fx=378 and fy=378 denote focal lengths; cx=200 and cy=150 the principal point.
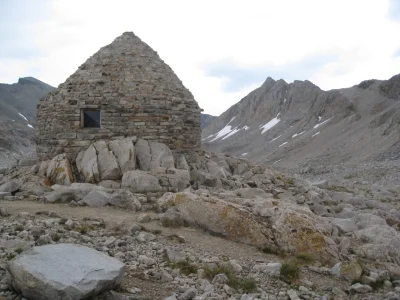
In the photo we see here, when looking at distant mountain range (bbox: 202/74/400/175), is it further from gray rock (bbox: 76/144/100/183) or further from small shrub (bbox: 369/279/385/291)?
small shrub (bbox: 369/279/385/291)

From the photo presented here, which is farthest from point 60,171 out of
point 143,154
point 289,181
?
point 289,181

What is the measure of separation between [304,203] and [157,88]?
7.13 m

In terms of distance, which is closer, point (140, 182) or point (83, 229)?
point (83, 229)

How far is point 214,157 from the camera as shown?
16.9 meters

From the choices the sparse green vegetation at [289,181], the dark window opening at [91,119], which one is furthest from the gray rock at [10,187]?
the sparse green vegetation at [289,181]

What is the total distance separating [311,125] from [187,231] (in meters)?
72.3

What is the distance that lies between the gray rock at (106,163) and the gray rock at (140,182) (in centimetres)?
54

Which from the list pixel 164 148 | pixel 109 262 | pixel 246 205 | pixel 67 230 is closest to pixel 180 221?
pixel 246 205

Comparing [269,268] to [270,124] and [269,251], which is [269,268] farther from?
[270,124]

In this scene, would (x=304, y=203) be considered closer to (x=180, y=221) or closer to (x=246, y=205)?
(x=246, y=205)

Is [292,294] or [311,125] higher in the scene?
[311,125]

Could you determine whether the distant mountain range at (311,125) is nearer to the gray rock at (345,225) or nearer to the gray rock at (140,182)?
the gray rock at (345,225)

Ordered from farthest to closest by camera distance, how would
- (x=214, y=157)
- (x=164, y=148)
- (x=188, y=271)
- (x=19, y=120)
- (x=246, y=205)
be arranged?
(x=19, y=120), (x=214, y=157), (x=164, y=148), (x=246, y=205), (x=188, y=271)

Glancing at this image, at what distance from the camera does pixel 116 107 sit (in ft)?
47.3
